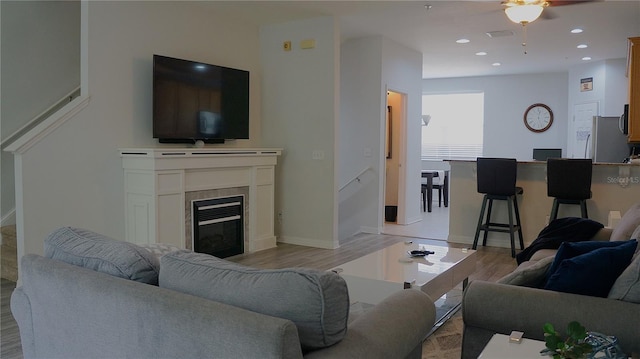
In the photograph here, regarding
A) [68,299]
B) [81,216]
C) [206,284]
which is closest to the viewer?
[206,284]

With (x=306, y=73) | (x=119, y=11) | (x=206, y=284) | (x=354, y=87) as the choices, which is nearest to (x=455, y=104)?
(x=354, y=87)

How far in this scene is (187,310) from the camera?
142 cm

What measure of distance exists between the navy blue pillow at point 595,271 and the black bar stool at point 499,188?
3.51 metres

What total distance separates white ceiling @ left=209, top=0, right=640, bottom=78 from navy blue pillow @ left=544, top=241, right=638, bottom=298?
3.77 meters

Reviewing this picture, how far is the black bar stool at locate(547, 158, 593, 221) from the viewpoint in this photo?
17.0ft

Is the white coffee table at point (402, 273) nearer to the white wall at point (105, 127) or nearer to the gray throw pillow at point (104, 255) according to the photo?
the gray throw pillow at point (104, 255)

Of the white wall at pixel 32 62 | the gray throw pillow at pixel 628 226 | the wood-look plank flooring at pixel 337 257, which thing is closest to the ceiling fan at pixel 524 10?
the gray throw pillow at pixel 628 226

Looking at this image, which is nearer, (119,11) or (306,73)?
(119,11)

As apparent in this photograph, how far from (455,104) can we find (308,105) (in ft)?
20.0

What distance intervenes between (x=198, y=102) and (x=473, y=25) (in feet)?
11.3

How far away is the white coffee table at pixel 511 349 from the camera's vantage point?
1.74 metres

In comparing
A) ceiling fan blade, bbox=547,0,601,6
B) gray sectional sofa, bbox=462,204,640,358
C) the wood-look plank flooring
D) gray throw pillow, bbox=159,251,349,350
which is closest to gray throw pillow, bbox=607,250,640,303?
gray sectional sofa, bbox=462,204,640,358

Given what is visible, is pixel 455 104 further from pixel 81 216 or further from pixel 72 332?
pixel 72 332

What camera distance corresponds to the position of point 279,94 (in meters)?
6.32
